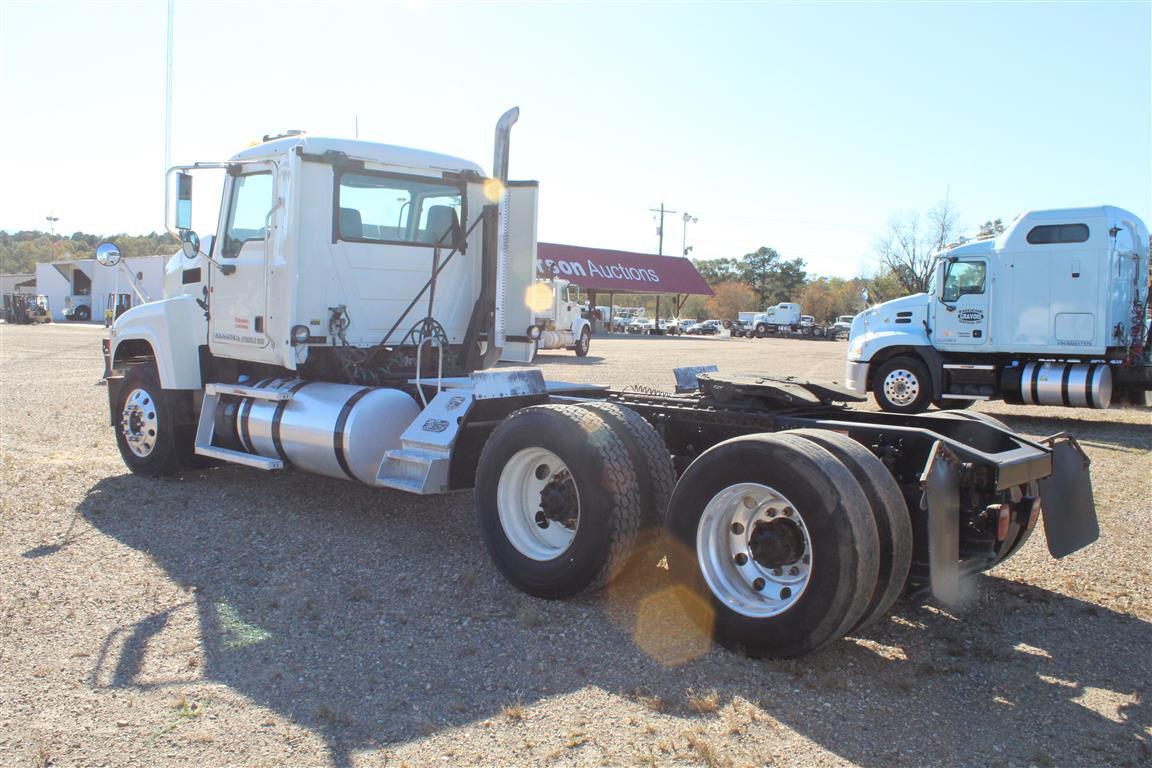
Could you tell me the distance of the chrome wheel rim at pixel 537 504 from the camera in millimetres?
5055

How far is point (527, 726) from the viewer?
3541 millimetres

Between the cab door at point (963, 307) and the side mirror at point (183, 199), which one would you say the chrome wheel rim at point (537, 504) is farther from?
the cab door at point (963, 307)

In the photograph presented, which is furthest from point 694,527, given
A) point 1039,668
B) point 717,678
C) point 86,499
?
point 86,499

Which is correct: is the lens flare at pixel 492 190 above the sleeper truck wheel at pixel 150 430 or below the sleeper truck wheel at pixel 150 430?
above

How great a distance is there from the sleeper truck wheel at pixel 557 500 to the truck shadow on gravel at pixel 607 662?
0.21 metres

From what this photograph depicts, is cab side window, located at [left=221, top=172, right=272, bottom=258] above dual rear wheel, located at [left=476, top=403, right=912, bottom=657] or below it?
above

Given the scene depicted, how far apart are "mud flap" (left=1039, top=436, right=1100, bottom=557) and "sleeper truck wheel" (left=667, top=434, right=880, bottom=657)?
147 centimetres

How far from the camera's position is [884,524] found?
3.94m

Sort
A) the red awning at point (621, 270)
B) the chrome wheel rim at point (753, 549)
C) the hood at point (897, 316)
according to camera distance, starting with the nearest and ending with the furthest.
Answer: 1. the chrome wheel rim at point (753, 549)
2. the hood at point (897, 316)
3. the red awning at point (621, 270)

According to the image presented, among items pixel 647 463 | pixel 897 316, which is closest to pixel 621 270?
pixel 897 316

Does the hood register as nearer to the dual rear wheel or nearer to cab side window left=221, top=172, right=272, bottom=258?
cab side window left=221, top=172, right=272, bottom=258

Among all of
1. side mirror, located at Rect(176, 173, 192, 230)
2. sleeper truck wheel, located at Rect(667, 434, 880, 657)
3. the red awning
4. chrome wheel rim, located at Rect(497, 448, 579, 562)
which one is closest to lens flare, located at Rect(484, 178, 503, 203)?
side mirror, located at Rect(176, 173, 192, 230)

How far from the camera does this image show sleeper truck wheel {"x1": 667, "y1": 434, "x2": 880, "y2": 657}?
3.84 metres

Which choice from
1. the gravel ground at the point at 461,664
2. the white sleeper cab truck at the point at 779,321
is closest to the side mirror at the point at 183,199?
the gravel ground at the point at 461,664
